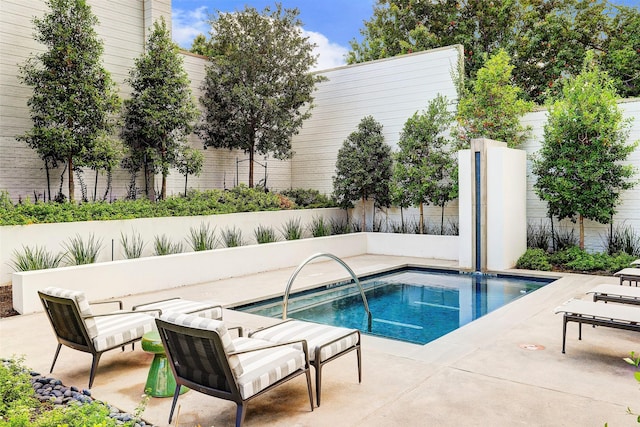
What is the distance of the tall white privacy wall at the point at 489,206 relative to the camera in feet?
31.8

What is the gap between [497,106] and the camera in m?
10.9

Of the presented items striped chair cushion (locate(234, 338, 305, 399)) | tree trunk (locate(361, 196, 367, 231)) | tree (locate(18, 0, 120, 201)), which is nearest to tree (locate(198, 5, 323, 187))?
tree trunk (locate(361, 196, 367, 231))

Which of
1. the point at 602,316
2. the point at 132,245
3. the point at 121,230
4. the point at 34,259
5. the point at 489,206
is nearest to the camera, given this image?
the point at 602,316

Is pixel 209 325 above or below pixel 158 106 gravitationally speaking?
below

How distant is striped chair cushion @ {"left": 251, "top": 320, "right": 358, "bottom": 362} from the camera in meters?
3.88

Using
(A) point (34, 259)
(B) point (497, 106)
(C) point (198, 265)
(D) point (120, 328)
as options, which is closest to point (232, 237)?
(C) point (198, 265)

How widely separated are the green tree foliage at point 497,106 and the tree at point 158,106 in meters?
6.34

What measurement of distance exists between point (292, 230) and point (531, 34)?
13415 mm

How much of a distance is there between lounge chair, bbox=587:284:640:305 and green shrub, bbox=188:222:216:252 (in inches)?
264

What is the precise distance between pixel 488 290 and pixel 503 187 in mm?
2212

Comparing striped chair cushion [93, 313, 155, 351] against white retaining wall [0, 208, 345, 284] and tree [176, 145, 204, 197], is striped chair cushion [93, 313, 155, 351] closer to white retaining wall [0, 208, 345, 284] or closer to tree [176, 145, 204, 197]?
white retaining wall [0, 208, 345, 284]

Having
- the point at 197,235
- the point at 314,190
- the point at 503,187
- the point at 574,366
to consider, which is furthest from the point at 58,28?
the point at 574,366

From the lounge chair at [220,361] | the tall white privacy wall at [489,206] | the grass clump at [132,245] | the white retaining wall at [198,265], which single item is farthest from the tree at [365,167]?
the lounge chair at [220,361]

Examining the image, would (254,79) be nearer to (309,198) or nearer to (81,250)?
(309,198)
